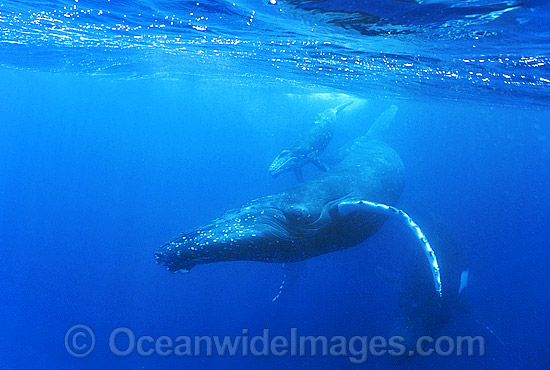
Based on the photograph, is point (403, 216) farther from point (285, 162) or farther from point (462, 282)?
point (462, 282)

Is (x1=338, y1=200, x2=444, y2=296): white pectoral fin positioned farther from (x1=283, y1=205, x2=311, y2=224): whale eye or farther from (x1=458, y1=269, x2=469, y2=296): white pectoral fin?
(x1=458, y1=269, x2=469, y2=296): white pectoral fin

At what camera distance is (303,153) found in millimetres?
13141

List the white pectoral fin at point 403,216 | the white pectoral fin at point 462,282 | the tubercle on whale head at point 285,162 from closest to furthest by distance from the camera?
the white pectoral fin at point 403,216, the white pectoral fin at point 462,282, the tubercle on whale head at point 285,162

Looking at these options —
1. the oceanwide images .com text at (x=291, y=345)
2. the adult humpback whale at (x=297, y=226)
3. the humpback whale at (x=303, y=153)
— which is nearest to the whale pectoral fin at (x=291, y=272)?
the adult humpback whale at (x=297, y=226)

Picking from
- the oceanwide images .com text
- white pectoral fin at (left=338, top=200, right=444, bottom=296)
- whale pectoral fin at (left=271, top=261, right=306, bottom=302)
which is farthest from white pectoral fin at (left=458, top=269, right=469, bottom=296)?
white pectoral fin at (left=338, top=200, right=444, bottom=296)

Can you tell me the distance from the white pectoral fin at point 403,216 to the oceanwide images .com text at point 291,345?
17.8ft

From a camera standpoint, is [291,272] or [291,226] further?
[291,272]

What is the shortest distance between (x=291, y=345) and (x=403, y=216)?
451 inches

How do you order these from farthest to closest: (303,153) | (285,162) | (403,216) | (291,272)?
(303,153), (285,162), (291,272), (403,216)

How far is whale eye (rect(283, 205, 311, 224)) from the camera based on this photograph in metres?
6.48

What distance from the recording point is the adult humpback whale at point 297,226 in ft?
17.1

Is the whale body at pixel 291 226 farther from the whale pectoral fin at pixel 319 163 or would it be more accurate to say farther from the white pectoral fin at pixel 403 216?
the whale pectoral fin at pixel 319 163

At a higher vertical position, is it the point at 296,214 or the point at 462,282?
the point at 462,282

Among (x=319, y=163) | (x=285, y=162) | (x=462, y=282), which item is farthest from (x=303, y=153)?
(x=462, y=282)
